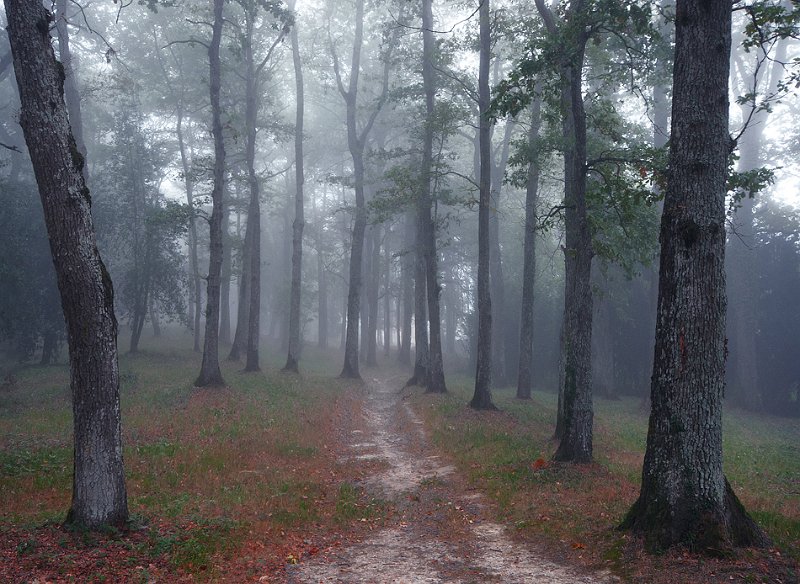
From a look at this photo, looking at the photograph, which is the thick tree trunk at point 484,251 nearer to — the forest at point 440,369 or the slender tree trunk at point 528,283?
the forest at point 440,369

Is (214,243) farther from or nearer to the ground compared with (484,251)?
farther from the ground

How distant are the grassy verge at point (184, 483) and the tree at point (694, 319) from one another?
4889mm

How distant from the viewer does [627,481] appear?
1156 cm

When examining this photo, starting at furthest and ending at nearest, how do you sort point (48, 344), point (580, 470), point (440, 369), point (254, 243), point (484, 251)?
point (48, 344) < point (254, 243) < point (440, 369) < point (484, 251) < point (580, 470)

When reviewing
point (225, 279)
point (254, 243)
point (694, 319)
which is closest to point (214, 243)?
point (254, 243)

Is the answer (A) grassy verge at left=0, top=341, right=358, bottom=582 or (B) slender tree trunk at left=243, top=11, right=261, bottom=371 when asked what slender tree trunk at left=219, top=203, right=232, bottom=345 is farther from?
(A) grassy verge at left=0, top=341, right=358, bottom=582

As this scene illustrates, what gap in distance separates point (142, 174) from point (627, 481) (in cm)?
3046

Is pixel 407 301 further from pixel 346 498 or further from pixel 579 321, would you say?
pixel 346 498

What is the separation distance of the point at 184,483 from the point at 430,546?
522cm

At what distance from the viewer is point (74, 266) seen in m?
7.75

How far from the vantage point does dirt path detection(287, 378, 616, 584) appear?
738cm

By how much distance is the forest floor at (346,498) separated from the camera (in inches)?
285

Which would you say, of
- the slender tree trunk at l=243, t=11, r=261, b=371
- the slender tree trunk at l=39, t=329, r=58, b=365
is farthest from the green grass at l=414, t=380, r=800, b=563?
the slender tree trunk at l=39, t=329, r=58, b=365

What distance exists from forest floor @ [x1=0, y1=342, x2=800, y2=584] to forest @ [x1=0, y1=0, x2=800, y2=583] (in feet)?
0.22
